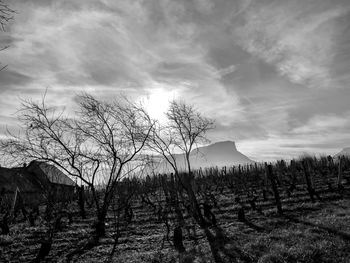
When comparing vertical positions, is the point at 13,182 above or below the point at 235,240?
above

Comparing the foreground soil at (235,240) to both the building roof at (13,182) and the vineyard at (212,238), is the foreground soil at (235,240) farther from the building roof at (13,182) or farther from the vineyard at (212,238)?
the building roof at (13,182)

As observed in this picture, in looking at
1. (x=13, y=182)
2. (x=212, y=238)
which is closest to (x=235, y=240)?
(x=212, y=238)

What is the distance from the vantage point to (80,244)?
1173cm

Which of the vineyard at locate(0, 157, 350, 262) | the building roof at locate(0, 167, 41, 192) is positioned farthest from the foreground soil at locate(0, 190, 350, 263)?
the building roof at locate(0, 167, 41, 192)

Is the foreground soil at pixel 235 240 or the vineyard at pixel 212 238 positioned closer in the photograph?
the foreground soil at pixel 235 240

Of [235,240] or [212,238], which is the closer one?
[235,240]

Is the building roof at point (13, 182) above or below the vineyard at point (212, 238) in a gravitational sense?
above

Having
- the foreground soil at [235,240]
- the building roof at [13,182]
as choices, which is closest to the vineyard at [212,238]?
the foreground soil at [235,240]

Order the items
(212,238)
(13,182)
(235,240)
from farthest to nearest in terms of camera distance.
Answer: (13,182), (212,238), (235,240)

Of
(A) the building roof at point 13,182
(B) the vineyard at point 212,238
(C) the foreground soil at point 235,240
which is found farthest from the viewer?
(A) the building roof at point 13,182

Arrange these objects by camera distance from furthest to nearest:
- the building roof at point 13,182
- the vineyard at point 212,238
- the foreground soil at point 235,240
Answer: the building roof at point 13,182, the vineyard at point 212,238, the foreground soil at point 235,240

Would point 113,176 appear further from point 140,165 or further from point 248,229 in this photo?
point 248,229

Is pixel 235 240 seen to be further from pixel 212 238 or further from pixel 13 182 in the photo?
pixel 13 182

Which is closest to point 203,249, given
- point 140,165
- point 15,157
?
point 140,165
